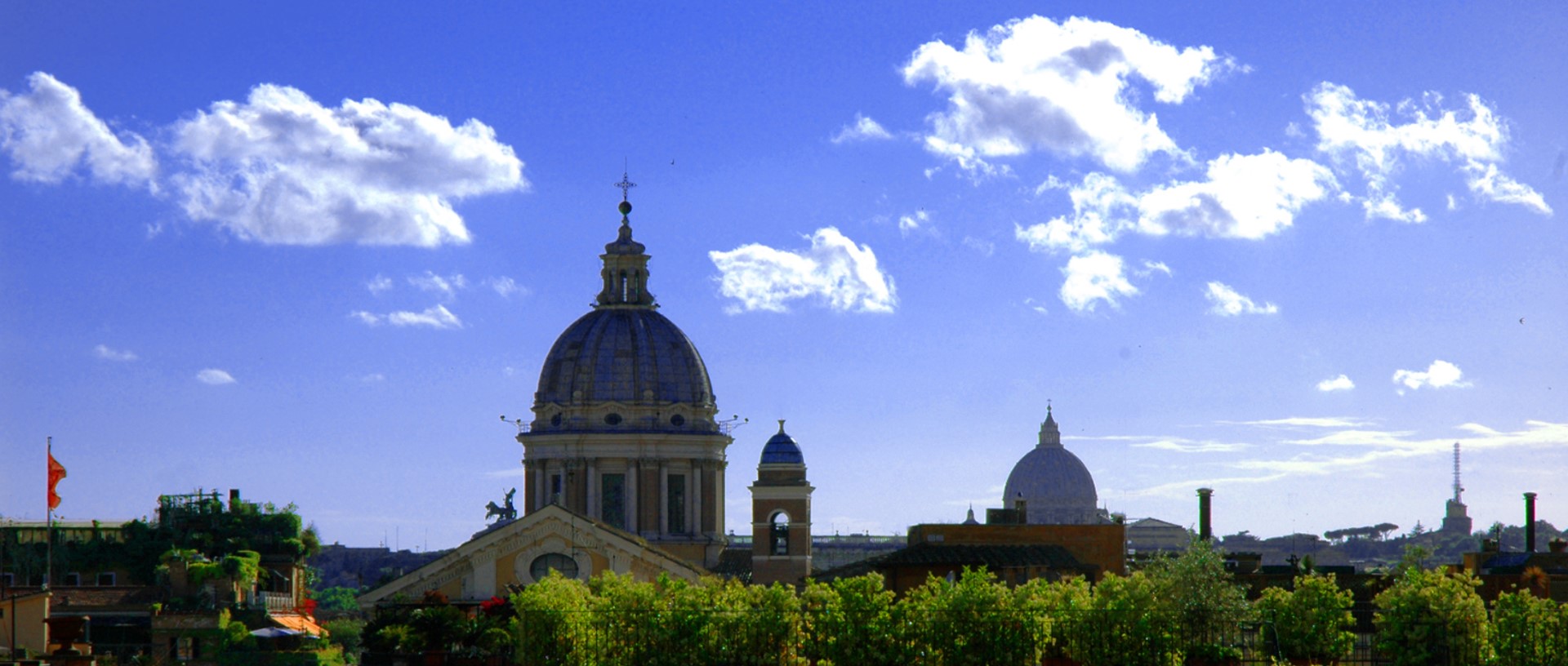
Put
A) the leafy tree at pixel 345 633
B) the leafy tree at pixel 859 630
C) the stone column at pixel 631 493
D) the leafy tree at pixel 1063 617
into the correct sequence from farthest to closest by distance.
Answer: the stone column at pixel 631 493
the leafy tree at pixel 345 633
the leafy tree at pixel 1063 617
the leafy tree at pixel 859 630

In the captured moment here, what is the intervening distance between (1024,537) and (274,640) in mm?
40175

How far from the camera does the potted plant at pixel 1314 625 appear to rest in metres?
42.6

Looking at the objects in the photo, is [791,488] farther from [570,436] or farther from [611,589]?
[611,589]

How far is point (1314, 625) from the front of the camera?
4269 cm

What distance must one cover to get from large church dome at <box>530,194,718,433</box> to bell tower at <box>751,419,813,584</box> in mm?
14615

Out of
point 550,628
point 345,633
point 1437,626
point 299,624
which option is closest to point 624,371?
point 345,633

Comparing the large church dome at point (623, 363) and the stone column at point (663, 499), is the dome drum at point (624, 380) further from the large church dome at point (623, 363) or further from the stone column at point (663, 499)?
the stone column at point (663, 499)

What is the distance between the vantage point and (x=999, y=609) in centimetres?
4081

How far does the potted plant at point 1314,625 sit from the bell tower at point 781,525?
52.8m

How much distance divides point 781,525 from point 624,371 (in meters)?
18.3

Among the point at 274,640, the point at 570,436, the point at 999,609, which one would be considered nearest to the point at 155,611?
the point at 274,640

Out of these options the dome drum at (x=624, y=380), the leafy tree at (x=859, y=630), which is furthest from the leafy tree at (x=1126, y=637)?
the dome drum at (x=624, y=380)

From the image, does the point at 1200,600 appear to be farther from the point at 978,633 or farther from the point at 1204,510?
the point at 1204,510

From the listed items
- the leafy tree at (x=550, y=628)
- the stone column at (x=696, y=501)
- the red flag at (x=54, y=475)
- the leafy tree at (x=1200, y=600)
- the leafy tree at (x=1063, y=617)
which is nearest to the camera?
the leafy tree at (x=1063, y=617)
